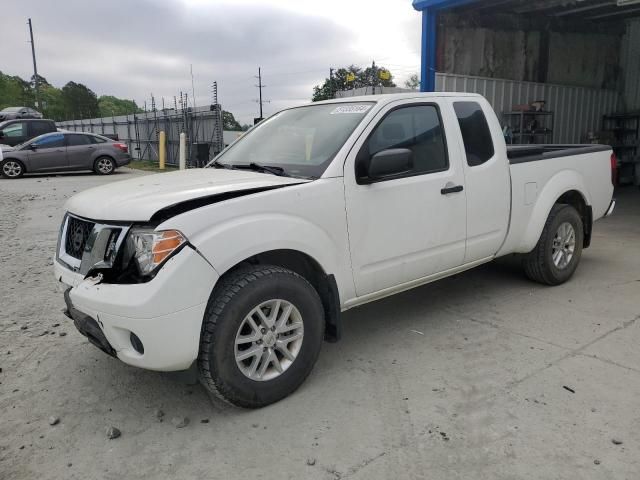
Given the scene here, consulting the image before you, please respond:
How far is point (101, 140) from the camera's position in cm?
1764

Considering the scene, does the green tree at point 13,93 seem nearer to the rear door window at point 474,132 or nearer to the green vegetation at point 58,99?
the green vegetation at point 58,99

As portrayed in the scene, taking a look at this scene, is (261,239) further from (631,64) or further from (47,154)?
(47,154)

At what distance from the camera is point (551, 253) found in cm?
505

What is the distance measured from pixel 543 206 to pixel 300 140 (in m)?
2.44

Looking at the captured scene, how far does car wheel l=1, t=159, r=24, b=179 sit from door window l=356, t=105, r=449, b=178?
16071 millimetres

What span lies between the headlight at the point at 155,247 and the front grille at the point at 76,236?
513mm

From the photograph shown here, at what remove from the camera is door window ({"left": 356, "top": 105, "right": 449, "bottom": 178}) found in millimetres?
3680

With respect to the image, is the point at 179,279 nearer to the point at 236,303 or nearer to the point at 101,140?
the point at 236,303

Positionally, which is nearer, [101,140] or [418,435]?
[418,435]

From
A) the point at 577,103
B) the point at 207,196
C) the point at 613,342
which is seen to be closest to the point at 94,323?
the point at 207,196

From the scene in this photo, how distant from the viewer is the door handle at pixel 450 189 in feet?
12.8

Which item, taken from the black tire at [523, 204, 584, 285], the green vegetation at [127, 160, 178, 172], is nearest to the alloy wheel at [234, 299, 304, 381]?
the black tire at [523, 204, 584, 285]

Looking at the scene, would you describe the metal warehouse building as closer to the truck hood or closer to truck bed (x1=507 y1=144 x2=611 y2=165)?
truck bed (x1=507 y1=144 x2=611 y2=165)

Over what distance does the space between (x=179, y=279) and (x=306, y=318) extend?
862 millimetres
